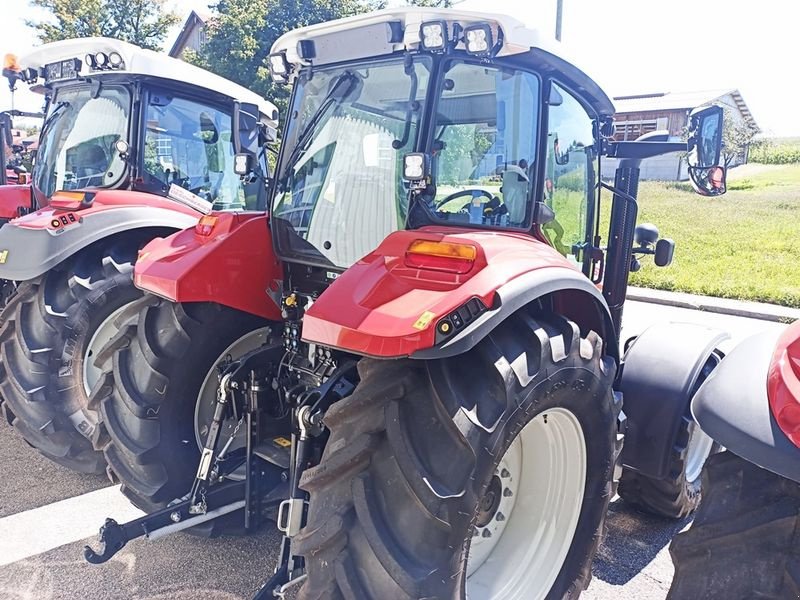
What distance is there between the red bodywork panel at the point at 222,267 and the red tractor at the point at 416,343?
1 centimetres

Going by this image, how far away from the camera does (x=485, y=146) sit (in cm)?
255

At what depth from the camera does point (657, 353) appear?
10.6ft

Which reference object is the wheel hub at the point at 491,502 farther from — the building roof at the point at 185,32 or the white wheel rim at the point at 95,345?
the building roof at the point at 185,32

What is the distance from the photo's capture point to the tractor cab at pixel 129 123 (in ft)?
15.5

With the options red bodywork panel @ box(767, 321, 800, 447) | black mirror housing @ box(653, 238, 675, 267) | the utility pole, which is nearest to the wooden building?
the utility pole

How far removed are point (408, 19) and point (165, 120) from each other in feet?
10.2

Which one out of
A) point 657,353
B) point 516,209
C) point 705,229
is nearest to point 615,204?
point 657,353

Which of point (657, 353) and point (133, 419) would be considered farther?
point (657, 353)

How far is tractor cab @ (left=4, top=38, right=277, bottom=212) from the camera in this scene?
4723mm

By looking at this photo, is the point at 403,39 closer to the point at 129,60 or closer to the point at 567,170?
the point at 567,170

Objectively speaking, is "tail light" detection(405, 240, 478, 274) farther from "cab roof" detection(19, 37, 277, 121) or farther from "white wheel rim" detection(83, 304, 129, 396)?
"cab roof" detection(19, 37, 277, 121)

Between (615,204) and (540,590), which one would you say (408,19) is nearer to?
(615,204)

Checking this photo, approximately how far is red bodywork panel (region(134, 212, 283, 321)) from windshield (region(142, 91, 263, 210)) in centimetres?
193

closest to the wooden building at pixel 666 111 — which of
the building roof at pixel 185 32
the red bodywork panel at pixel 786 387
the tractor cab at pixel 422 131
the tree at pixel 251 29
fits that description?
the tree at pixel 251 29
